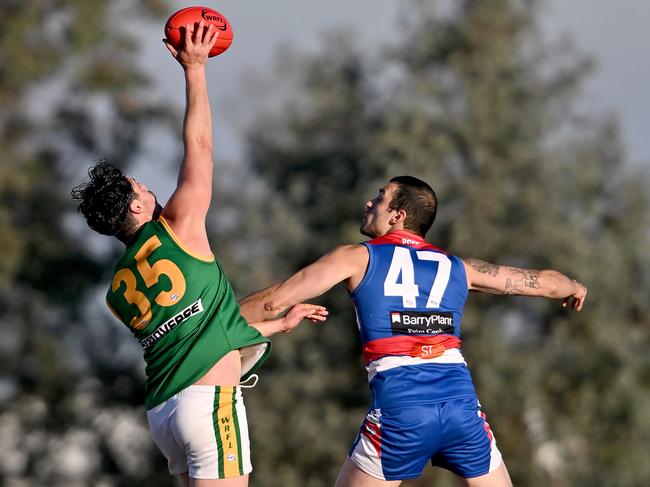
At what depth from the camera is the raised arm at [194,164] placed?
6328mm

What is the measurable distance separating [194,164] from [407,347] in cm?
175

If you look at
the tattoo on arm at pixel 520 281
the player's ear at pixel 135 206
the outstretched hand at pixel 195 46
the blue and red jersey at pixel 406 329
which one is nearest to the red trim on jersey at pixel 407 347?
the blue and red jersey at pixel 406 329

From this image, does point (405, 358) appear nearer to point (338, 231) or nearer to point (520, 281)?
point (520, 281)

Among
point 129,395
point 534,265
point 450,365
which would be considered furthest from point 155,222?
point 129,395

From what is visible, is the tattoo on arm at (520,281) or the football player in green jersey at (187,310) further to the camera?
the tattoo on arm at (520,281)

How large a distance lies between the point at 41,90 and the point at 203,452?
2370 cm

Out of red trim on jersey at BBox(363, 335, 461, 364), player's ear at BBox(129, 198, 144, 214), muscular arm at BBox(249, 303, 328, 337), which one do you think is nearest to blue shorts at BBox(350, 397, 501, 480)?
red trim on jersey at BBox(363, 335, 461, 364)

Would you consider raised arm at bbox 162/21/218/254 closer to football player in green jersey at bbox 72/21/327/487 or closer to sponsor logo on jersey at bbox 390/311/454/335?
football player in green jersey at bbox 72/21/327/487

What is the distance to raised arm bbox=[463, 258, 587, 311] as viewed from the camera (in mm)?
7570

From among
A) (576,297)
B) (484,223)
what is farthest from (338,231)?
(576,297)

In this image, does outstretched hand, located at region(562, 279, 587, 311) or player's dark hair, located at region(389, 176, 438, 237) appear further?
outstretched hand, located at region(562, 279, 587, 311)

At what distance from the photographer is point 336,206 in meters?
28.0

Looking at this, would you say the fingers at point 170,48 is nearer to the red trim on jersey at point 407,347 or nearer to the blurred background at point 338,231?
the red trim on jersey at point 407,347

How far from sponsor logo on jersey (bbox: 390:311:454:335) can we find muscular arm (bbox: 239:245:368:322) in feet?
1.07
